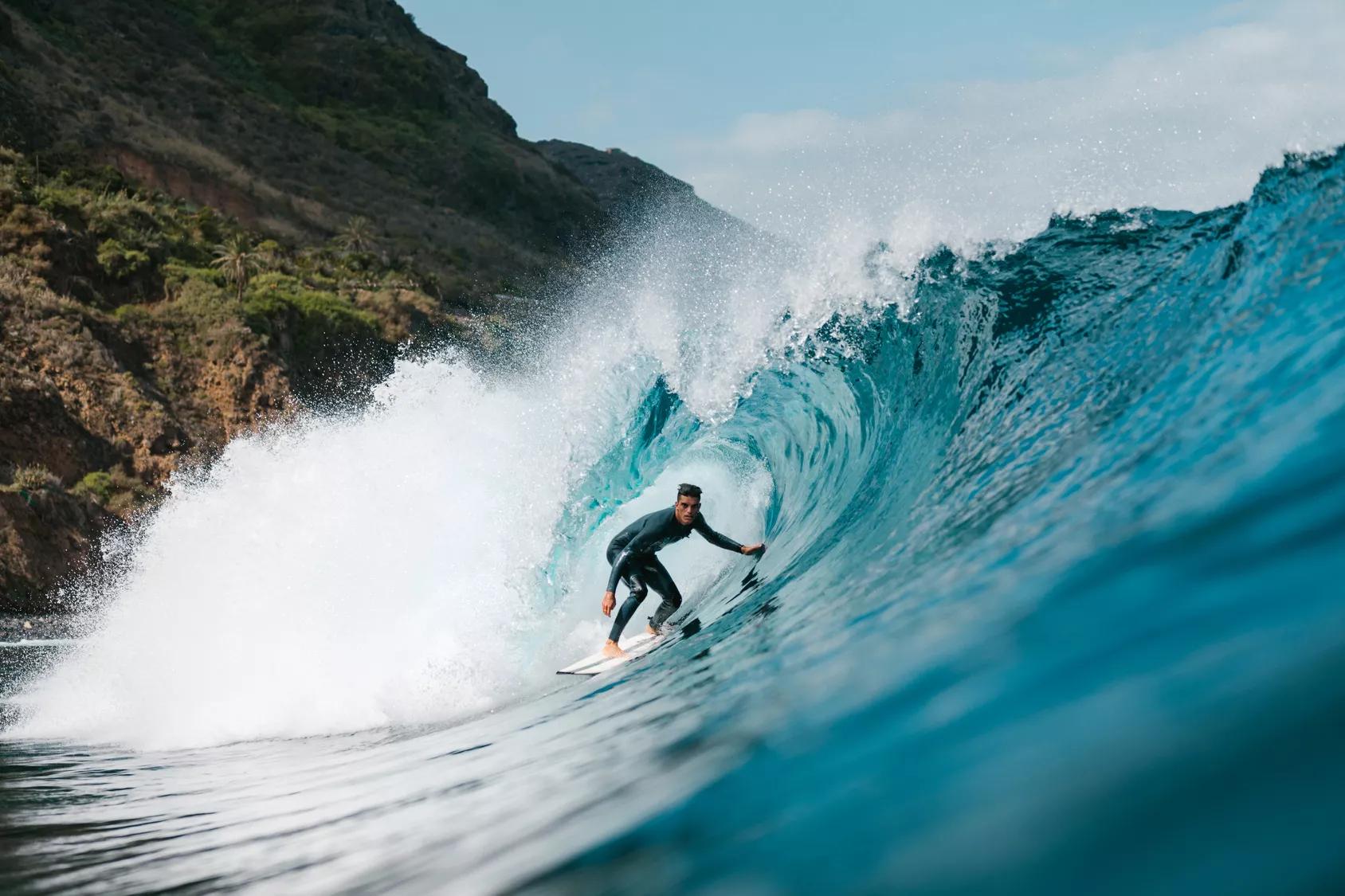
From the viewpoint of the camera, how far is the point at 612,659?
6.56 m

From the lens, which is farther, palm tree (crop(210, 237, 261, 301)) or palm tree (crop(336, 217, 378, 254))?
palm tree (crop(336, 217, 378, 254))

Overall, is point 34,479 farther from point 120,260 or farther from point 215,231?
point 215,231

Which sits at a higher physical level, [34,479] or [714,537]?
[34,479]

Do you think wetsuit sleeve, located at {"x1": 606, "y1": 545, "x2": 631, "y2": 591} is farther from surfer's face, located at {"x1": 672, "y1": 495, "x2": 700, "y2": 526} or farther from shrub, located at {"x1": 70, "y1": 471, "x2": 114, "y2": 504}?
shrub, located at {"x1": 70, "y1": 471, "x2": 114, "y2": 504}

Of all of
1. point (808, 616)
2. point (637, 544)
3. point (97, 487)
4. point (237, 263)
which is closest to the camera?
point (808, 616)

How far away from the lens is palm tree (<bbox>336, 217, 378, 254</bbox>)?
47906mm

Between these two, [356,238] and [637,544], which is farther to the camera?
[356,238]

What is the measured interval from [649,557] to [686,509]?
0.58 meters

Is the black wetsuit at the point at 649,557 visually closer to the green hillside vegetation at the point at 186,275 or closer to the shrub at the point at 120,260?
the green hillside vegetation at the point at 186,275

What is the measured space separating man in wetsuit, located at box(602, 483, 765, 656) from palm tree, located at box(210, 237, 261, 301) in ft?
87.7

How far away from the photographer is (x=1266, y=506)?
210 centimetres

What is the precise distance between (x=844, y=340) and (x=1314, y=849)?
8820 mm

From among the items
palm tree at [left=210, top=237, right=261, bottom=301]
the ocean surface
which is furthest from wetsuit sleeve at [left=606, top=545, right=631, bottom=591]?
palm tree at [left=210, top=237, right=261, bottom=301]

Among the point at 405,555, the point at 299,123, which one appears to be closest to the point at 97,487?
the point at 405,555
